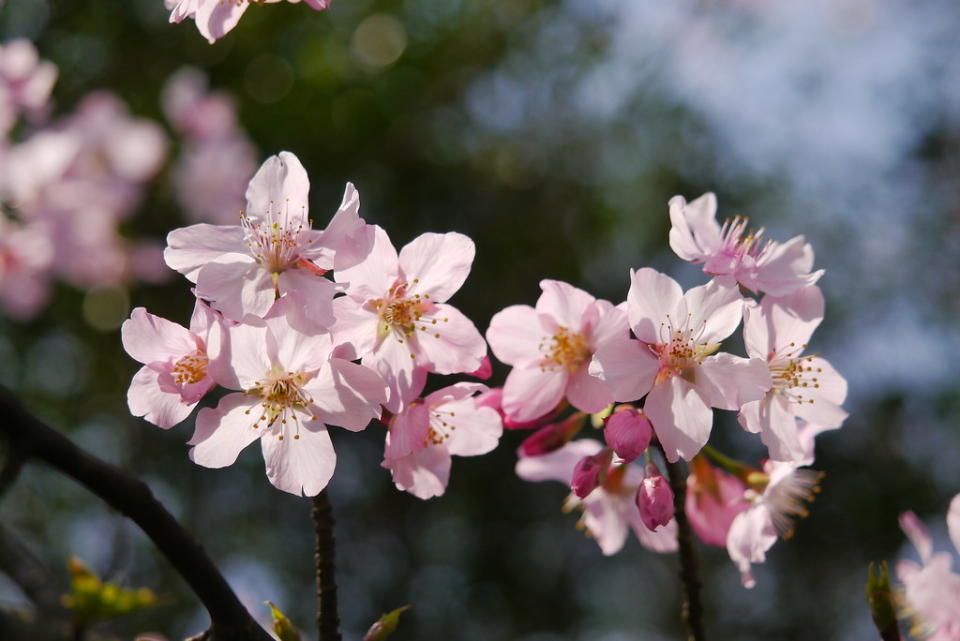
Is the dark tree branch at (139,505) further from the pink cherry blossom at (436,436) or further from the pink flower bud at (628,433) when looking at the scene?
the pink flower bud at (628,433)

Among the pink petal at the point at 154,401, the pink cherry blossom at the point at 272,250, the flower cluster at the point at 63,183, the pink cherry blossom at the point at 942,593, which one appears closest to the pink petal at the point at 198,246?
the pink cherry blossom at the point at 272,250

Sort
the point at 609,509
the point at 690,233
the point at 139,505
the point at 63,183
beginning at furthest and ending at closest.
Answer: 1. the point at 63,183
2. the point at 609,509
3. the point at 690,233
4. the point at 139,505

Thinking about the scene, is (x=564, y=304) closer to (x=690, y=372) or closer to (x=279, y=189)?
(x=690, y=372)

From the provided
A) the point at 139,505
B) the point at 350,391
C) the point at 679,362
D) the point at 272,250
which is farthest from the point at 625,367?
the point at 139,505

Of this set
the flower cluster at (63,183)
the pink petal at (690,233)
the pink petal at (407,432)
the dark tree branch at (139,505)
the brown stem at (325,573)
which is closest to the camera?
the dark tree branch at (139,505)

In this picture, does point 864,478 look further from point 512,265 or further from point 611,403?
point 611,403

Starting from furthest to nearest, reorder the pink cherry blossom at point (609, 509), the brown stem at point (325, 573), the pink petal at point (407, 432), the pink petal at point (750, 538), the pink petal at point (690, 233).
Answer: the pink cherry blossom at point (609, 509) → the pink petal at point (750, 538) → the pink petal at point (690, 233) → the pink petal at point (407, 432) → the brown stem at point (325, 573)
